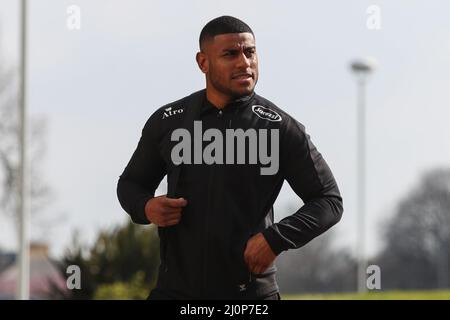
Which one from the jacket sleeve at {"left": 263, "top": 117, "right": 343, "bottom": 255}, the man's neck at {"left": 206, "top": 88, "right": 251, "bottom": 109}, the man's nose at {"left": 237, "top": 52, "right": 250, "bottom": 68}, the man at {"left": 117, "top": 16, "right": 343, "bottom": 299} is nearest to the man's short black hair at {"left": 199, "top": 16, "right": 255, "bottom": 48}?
the man at {"left": 117, "top": 16, "right": 343, "bottom": 299}

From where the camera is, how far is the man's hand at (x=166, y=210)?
4453 mm

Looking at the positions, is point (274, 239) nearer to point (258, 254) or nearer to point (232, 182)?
point (258, 254)

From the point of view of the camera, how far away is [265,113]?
180 inches

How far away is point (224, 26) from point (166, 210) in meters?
0.90

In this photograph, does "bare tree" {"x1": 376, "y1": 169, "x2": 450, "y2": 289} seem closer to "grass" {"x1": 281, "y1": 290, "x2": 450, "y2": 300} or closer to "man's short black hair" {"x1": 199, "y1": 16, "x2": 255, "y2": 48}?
"grass" {"x1": 281, "y1": 290, "x2": 450, "y2": 300}

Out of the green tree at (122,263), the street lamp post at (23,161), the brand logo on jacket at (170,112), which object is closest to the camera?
the brand logo on jacket at (170,112)

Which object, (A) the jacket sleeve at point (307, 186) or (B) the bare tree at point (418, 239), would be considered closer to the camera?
(A) the jacket sleeve at point (307, 186)

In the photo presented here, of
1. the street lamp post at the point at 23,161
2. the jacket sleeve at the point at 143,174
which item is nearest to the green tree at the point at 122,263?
the street lamp post at the point at 23,161

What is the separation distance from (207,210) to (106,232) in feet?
58.0

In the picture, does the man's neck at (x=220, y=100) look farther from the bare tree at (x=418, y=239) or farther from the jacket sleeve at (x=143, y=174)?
the bare tree at (x=418, y=239)

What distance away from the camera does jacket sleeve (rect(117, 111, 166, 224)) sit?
4.71 m

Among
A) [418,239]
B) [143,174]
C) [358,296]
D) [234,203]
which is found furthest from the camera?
[418,239]

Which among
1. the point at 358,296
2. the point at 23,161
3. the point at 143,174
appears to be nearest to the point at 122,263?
the point at 23,161
